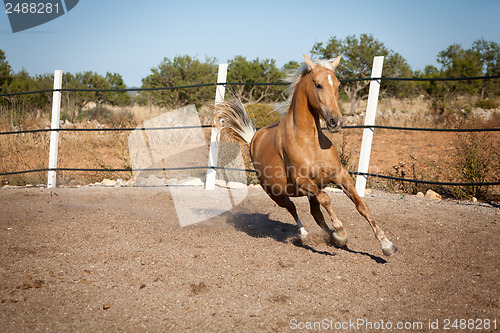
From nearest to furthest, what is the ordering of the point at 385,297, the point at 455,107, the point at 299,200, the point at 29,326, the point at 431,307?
1. the point at 29,326
2. the point at 431,307
3. the point at 385,297
4. the point at 299,200
5. the point at 455,107

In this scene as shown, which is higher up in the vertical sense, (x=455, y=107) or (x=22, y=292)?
(x=455, y=107)

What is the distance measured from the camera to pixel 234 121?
19.3ft

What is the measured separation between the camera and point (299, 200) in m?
6.80

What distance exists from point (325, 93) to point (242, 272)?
1737mm

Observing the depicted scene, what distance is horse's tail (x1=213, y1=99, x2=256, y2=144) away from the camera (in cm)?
584

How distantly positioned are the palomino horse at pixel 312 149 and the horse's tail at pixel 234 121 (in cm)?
119

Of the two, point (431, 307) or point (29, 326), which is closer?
point (29, 326)

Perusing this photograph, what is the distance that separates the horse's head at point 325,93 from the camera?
355 cm

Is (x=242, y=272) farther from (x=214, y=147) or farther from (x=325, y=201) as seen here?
(x=214, y=147)

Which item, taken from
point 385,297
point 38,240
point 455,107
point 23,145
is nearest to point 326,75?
point 385,297

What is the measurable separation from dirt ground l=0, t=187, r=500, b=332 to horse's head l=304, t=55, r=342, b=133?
4.42ft

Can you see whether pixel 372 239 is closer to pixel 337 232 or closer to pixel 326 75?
pixel 337 232

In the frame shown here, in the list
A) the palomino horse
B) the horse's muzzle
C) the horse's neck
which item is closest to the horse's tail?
the palomino horse

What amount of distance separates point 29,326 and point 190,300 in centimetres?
107
